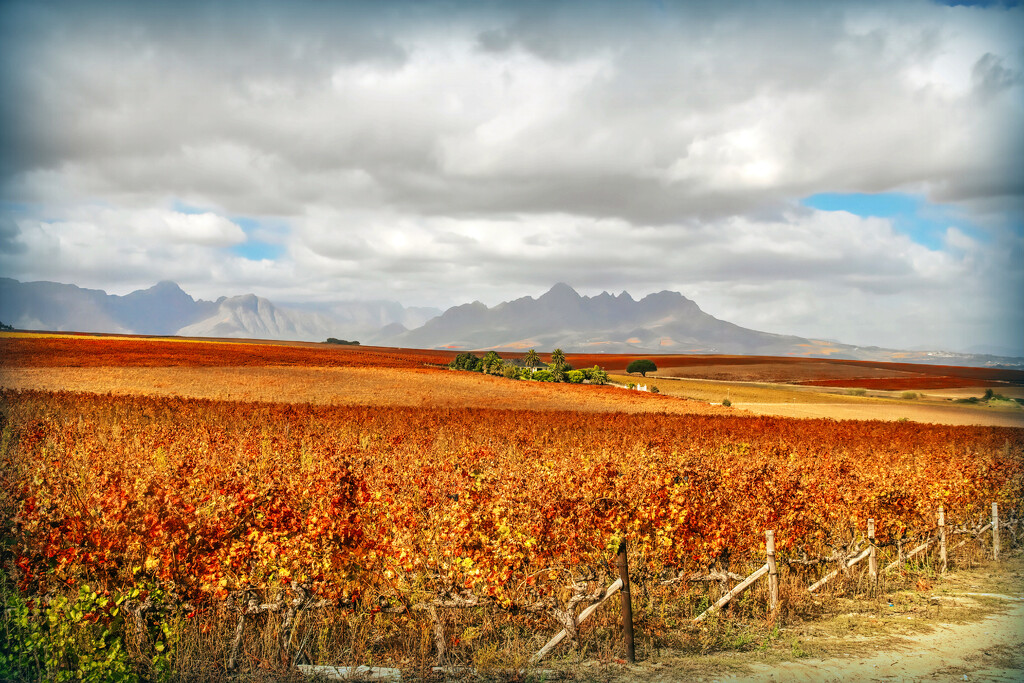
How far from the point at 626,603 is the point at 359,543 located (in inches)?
140

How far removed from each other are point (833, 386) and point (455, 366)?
197ft

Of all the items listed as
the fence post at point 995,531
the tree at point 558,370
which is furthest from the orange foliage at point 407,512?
the tree at point 558,370

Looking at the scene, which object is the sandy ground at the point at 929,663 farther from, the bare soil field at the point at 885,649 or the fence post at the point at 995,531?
the fence post at the point at 995,531

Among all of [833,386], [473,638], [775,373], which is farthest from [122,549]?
[775,373]

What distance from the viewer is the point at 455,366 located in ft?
310

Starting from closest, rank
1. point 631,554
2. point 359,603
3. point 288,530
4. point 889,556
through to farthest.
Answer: point 288,530
point 359,603
point 631,554
point 889,556

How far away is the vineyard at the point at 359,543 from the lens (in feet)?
24.4

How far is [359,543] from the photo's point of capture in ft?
27.0

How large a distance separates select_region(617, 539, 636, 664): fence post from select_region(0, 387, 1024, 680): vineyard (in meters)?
0.45

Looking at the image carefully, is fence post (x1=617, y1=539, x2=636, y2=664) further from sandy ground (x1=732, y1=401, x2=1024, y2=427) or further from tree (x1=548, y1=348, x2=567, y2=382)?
tree (x1=548, y1=348, x2=567, y2=382)

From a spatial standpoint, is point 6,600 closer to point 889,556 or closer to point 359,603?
point 359,603

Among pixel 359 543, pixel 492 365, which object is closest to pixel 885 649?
pixel 359 543

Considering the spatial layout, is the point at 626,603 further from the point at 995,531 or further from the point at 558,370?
the point at 558,370

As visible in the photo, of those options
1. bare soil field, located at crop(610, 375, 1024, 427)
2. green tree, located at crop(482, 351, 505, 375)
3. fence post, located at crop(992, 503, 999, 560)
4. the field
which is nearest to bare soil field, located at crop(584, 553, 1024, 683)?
the field
